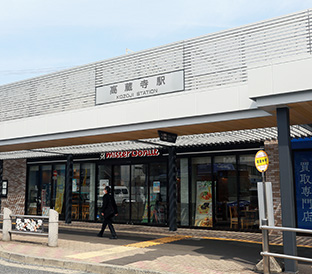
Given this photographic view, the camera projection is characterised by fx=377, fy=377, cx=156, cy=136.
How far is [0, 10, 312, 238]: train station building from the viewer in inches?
336

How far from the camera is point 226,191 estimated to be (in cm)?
1484

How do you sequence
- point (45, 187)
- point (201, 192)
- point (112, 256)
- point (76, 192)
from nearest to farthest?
point (112, 256) → point (201, 192) → point (76, 192) → point (45, 187)

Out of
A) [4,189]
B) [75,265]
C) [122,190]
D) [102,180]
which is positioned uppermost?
[102,180]

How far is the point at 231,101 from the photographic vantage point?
8742mm

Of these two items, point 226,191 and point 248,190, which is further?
point 226,191

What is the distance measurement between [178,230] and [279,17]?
913cm

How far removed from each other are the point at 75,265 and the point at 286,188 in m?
4.74

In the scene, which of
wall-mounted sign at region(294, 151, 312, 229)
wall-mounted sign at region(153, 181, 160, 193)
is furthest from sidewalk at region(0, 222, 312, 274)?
wall-mounted sign at region(153, 181, 160, 193)

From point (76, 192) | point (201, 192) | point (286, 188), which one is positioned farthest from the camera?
point (76, 192)

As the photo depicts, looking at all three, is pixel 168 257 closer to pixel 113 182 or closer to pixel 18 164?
pixel 113 182

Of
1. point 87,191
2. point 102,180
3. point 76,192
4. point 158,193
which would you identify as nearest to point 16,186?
point 76,192

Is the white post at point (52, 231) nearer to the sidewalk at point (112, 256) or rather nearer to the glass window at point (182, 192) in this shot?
the sidewalk at point (112, 256)

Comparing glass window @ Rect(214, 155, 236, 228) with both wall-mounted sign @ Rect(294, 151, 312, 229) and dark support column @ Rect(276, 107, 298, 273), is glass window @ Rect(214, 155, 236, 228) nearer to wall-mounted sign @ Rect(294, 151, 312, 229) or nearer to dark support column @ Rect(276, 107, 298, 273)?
wall-mounted sign @ Rect(294, 151, 312, 229)

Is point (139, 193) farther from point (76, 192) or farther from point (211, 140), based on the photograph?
point (211, 140)
